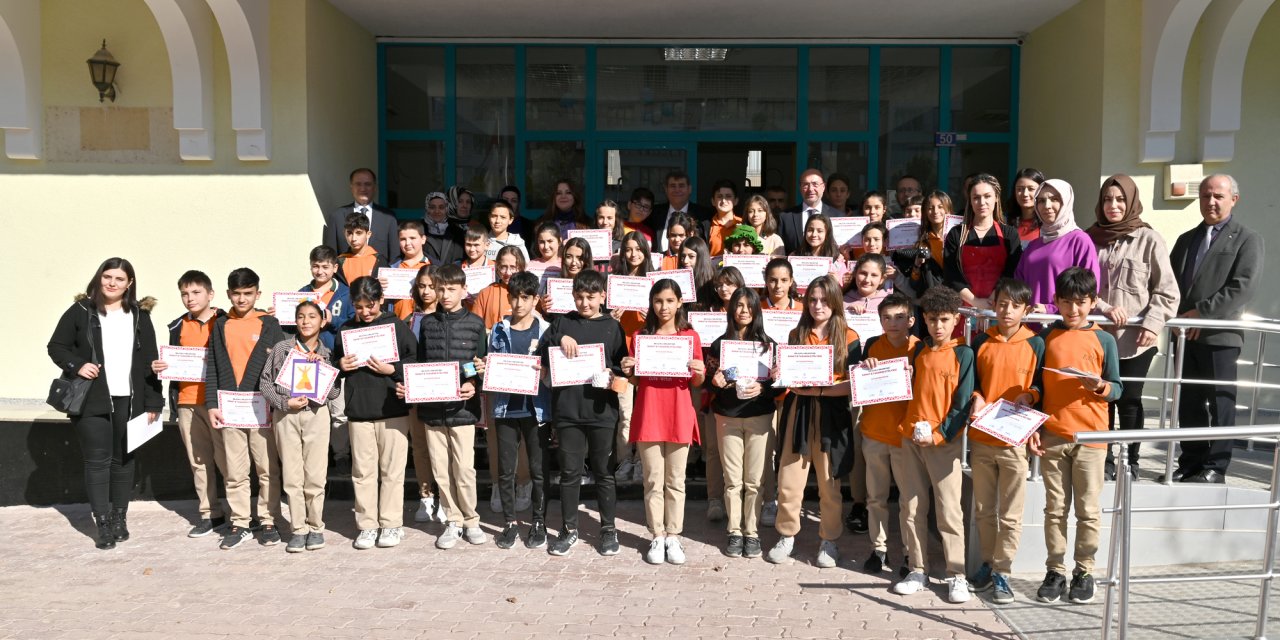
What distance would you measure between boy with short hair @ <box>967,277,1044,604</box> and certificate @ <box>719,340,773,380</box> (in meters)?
1.20

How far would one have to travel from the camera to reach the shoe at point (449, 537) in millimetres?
6207

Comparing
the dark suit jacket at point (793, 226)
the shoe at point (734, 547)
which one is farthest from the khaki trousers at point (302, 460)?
the dark suit jacket at point (793, 226)

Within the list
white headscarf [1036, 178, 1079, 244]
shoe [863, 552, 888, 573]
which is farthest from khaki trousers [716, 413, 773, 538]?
white headscarf [1036, 178, 1079, 244]

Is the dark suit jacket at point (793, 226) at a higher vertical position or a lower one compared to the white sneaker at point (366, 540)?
higher

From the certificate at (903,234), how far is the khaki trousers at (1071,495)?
2391mm

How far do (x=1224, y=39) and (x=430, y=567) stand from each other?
769 centimetres

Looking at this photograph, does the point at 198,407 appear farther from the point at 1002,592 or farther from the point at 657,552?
the point at 1002,592

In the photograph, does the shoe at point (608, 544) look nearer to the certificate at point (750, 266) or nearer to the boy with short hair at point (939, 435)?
the boy with short hair at point (939, 435)

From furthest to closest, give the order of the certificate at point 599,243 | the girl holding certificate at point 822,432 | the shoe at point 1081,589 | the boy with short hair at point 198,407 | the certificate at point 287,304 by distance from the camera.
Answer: the certificate at point 599,243 → the certificate at point 287,304 → the boy with short hair at point 198,407 → the girl holding certificate at point 822,432 → the shoe at point 1081,589

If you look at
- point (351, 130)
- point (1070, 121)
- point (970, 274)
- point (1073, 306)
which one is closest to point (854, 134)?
point (1070, 121)

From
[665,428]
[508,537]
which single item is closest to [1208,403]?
[665,428]

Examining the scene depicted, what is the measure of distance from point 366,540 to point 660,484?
6.24 feet

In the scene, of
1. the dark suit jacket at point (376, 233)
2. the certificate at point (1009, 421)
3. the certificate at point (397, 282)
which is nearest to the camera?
the certificate at point (1009, 421)

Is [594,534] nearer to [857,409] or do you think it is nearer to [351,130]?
[857,409]
